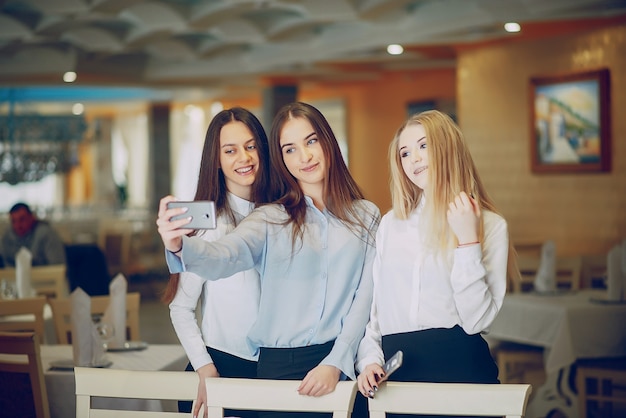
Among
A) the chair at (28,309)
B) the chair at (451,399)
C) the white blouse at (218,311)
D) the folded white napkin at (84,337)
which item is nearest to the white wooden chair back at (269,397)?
the chair at (451,399)

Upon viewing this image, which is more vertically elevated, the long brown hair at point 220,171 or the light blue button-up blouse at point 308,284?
the long brown hair at point 220,171

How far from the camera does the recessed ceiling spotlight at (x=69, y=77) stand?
10.7 metres

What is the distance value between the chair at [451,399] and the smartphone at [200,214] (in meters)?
0.63

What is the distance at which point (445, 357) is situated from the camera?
2184 millimetres

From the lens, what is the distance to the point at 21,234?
24.9 ft

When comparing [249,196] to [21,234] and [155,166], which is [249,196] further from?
[155,166]

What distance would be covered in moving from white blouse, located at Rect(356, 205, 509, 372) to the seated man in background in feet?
19.0

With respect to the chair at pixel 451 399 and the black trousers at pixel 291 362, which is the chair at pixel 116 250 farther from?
the chair at pixel 451 399

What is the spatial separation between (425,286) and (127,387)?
793 millimetres

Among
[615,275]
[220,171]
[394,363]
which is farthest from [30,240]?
[394,363]

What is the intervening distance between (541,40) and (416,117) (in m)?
6.39

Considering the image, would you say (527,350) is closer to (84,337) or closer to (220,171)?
(84,337)

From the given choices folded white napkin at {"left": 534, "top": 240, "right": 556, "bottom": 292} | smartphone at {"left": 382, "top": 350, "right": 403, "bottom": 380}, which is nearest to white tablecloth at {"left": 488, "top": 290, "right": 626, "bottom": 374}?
folded white napkin at {"left": 534, "top": 240, "right": 556, "bottom": 292}

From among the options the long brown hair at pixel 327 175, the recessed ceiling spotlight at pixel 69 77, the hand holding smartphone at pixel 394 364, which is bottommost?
the hand holding smartphone at pixel 394 364
